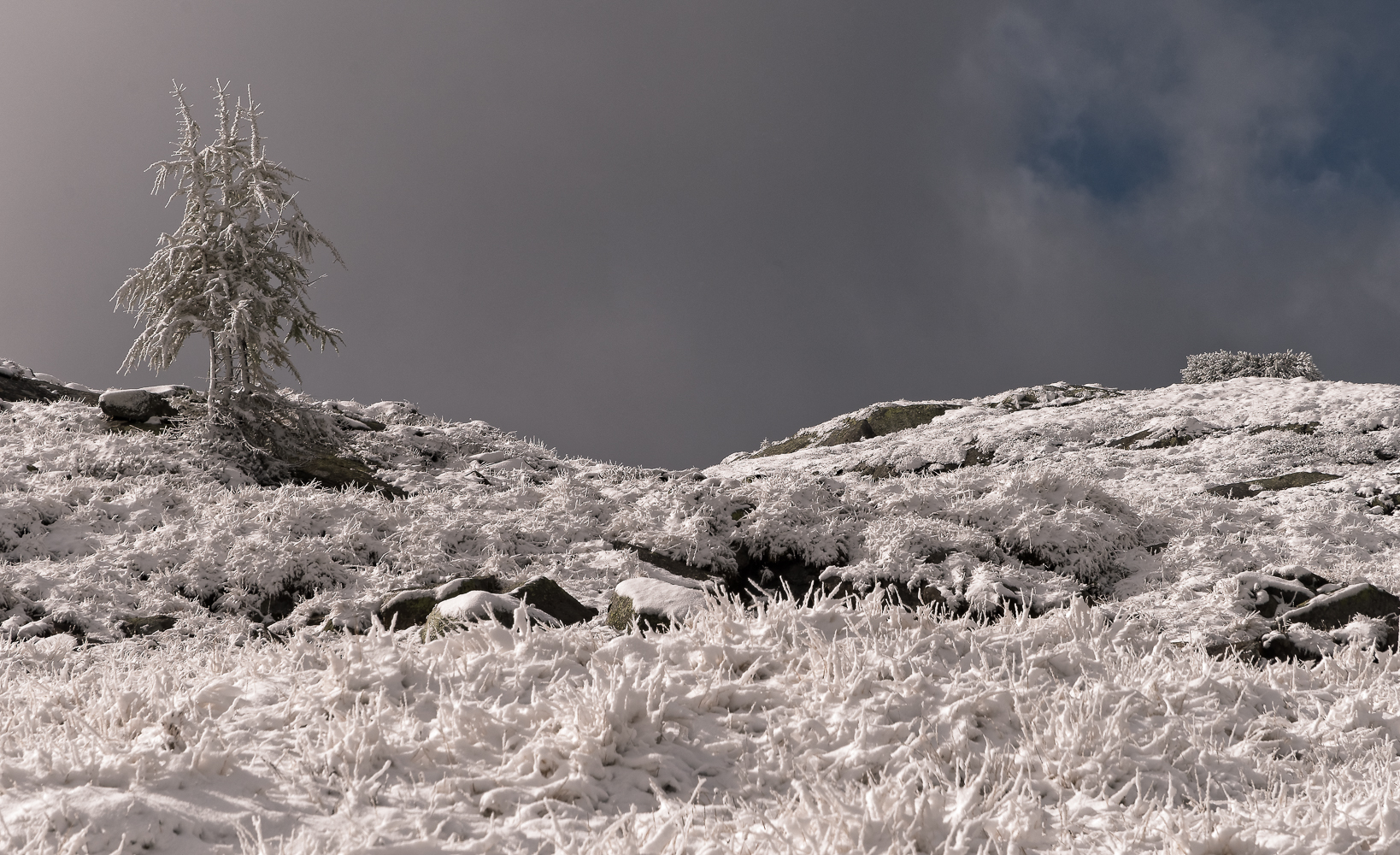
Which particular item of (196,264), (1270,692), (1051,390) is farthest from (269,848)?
(1051,390)

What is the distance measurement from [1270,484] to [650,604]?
16.9 meters

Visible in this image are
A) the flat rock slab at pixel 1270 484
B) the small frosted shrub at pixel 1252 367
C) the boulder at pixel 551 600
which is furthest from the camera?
the small frosted shrub at pixel 1252 367

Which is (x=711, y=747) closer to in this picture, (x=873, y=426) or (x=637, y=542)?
(x=637, y=542)

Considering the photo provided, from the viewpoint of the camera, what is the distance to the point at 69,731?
388cm

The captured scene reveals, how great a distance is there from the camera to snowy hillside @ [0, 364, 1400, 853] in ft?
10.8

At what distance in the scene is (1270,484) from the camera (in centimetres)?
1872

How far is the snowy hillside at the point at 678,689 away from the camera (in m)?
3.29

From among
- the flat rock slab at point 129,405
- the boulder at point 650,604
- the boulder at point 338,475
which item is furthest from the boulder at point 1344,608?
the flat rock slab at point 129,405

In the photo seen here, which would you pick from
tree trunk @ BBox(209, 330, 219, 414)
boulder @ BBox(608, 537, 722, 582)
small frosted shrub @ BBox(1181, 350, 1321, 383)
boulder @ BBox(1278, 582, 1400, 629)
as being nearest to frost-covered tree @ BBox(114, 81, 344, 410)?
tree trunk @ BBox(209, 330, 219, 414)

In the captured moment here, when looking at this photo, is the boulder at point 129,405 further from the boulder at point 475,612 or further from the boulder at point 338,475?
the boulder at point 475,612

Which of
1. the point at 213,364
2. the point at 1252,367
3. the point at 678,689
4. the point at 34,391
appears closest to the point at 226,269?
the point at 213,364

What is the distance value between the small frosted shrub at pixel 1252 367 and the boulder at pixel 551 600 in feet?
135

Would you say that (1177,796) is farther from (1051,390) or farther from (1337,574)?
(1051,390)

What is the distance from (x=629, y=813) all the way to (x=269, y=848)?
1.33 meters
